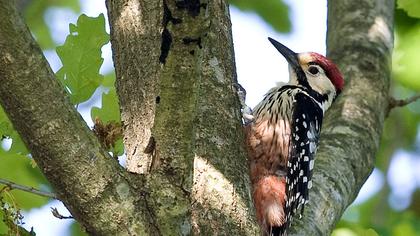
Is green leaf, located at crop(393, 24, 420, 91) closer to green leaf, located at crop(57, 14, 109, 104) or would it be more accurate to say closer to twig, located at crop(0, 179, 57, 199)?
green leaf, located at crop(57, 14, 109, 104)

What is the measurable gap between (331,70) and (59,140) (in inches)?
110

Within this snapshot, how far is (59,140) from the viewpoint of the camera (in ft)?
7.94

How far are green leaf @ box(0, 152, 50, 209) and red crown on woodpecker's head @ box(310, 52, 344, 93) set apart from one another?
5.85 feet

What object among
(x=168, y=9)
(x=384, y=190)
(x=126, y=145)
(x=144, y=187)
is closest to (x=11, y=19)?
(x=168, y=9)

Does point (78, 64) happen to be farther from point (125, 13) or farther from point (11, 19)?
point (11, 19)

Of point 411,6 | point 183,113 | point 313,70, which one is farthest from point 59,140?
point 313,70

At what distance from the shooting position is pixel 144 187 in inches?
103

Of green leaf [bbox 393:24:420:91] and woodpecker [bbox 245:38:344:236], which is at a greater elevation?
green leaf [bbox 393:24:420:91]

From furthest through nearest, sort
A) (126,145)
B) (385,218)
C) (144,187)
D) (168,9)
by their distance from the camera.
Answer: (385,218) < (126,145) < (144,187) < (168,9)

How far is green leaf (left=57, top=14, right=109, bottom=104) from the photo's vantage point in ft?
10.5

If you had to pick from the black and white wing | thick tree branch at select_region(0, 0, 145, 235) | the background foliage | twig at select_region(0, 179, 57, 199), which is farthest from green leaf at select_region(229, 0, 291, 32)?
thick tree branch at select_region(0, 0, 145, 235)

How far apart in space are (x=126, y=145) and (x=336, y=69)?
81.2 inches

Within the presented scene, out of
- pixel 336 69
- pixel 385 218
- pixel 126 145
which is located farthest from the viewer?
pixel 385 218

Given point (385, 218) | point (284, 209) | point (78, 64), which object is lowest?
point (385, 218)
